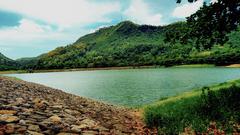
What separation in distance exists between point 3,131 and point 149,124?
7.52 metres

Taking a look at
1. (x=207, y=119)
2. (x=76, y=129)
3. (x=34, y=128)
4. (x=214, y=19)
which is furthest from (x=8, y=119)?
(x=214, y=19)

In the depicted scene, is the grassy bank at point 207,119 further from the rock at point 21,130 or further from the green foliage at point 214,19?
the rock at point 21,130

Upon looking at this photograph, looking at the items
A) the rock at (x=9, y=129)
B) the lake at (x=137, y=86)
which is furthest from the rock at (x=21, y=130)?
the lake at (x=137, y=86)

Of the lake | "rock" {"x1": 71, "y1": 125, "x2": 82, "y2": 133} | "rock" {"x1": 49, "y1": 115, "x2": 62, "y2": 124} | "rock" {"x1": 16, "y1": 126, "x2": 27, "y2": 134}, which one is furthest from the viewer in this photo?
the lake

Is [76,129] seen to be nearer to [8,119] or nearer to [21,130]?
[21,130]

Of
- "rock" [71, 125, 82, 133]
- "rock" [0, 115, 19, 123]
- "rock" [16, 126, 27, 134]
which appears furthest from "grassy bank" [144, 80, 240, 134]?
"rock" [0, 115, 19, 123]

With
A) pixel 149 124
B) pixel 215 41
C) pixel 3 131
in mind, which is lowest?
pixel 149 124

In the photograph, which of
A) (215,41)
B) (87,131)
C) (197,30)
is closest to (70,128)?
(87,131)

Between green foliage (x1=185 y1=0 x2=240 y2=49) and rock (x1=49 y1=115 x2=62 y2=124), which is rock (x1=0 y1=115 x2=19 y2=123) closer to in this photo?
rock (x1=49 y1=115 x2=62 y2=124)

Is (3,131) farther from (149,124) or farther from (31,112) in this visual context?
(149,124)

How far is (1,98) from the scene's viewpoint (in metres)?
16.0

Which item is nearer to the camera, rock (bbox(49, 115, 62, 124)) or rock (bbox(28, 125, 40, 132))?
rock (bbox(28, 125, 40, 132))

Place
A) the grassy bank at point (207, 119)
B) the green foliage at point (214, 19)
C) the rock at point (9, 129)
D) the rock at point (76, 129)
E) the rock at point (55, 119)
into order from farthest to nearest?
the green foliage at point (214, 19)
the grassy bank at point (207, 119)
the rock at point (55, 119)
the rock at point (76, 129)
the rock at point (9, 129)

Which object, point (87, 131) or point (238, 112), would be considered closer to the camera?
point (87, 131)
